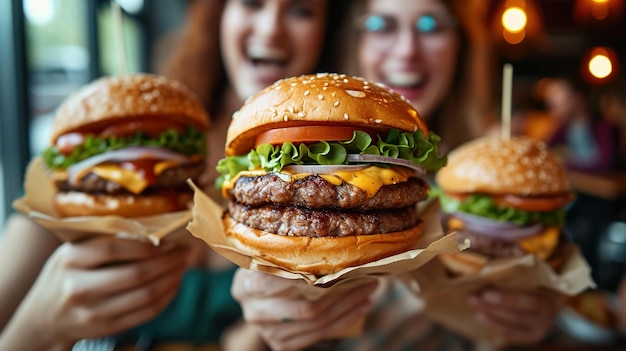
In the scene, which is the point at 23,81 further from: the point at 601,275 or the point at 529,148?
the point at 601,275

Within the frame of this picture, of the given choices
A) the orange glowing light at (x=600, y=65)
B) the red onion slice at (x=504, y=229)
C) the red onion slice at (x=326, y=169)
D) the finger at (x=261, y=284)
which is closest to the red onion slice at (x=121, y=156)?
the finger at (x=261, y=284)

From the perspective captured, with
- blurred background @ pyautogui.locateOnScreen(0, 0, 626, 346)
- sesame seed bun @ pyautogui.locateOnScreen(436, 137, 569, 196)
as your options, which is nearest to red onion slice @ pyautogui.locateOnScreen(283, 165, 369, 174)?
sesame seed bun @ pyautogui.locateOnScreen(436, 137, 569, 196)

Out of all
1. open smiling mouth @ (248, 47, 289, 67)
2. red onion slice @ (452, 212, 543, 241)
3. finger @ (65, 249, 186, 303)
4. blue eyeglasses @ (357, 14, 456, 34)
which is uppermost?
blue eyeglasses @ (357, 14, 456, 34)

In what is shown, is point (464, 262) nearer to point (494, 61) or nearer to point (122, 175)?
point (122, 175)

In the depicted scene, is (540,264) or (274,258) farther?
(540,264)

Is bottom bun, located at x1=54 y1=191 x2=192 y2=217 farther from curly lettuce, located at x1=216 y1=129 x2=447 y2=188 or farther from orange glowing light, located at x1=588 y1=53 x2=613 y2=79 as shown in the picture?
orange glowing light, located at x1=588 y1=53 x2=613 y2=79

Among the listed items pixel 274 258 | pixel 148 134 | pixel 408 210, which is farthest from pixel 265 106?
pixel 148 134

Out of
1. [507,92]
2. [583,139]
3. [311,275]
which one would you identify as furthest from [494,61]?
[311,275]

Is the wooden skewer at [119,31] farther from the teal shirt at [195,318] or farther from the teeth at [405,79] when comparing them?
the teeth at [405,79]
